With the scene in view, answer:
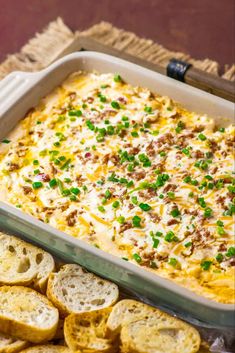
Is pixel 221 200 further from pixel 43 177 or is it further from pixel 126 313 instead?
pixel 43 177

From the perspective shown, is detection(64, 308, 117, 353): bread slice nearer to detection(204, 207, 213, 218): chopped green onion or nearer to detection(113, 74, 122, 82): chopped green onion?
detection(204, 207, 213, 218): chopped green onion

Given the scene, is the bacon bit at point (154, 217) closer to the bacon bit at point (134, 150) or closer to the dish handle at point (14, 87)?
the bacon bit at point (134, 150)

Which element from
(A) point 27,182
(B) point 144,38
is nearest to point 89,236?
(A) point 27,182

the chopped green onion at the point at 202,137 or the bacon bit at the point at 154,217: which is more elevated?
the chopped green onion at the point at 202,137

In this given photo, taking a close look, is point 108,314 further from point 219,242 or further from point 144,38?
point 144,38

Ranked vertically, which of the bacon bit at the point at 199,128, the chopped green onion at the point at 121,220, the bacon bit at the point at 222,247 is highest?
the bacon bit at the point at 199,128

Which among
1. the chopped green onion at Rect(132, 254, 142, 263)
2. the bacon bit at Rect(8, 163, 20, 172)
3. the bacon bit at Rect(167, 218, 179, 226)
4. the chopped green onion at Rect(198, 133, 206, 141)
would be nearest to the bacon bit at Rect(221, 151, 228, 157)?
the chopped green onion at Rect(198, 133, 206, 141)

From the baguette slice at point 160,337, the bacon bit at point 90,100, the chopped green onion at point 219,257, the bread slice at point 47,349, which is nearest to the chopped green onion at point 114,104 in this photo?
the bacon bit at point 90,100
